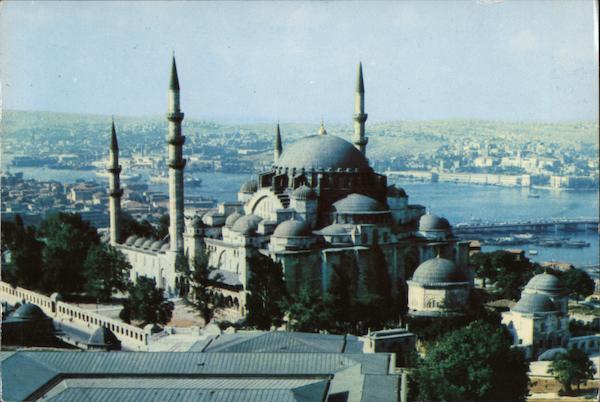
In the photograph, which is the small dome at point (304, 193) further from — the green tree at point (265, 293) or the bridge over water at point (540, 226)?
the bridge over water at point (540, 226)

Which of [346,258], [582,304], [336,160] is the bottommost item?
[582,304]

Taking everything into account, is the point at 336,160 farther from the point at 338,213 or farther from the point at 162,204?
the point at 162,204

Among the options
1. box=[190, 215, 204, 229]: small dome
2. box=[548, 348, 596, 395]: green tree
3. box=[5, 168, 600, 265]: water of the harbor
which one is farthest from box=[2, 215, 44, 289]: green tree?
box=[5, 168, 600, 265]: water of the harbor

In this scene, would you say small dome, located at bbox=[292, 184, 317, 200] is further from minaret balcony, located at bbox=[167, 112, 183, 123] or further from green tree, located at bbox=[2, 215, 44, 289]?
green tree, located at bbox=[2, 215, 44, 289]

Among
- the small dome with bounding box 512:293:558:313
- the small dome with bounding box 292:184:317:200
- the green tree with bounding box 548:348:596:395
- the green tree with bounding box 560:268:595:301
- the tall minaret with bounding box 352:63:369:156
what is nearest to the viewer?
the green tree with bounding box 548:348:596:395

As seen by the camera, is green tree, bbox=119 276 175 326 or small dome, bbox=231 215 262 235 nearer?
green tree, bbox=119 276 175 326

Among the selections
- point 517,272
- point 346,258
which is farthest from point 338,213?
point 517,272
